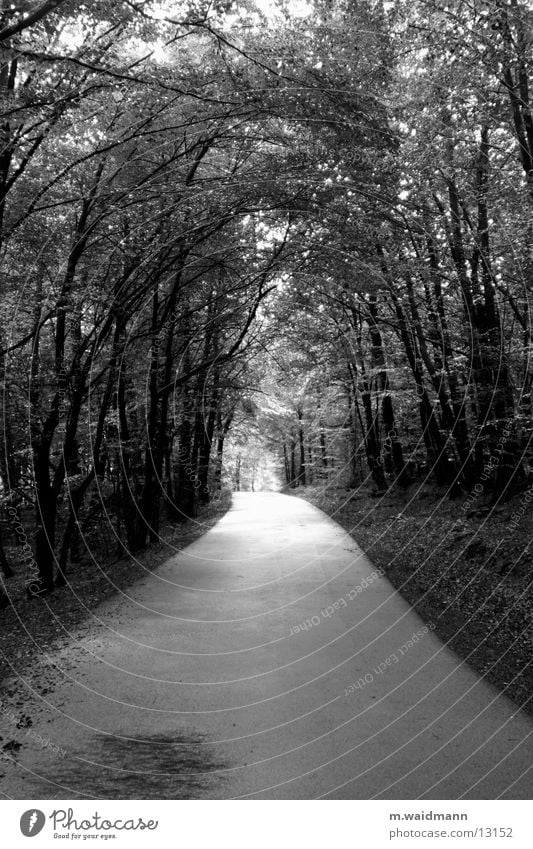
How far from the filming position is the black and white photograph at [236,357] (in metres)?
4.38

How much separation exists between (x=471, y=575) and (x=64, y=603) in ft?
24.3

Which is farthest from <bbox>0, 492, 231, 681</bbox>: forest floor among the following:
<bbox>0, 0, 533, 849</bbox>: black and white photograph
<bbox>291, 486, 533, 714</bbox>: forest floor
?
<bbox>291, 486, 533, 714</bbox>: forest floor

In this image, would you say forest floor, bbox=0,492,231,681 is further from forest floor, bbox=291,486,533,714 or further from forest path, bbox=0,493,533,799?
forest floor, bbox=291,486,533,714

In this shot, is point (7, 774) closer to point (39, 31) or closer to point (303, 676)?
point (303, 676)

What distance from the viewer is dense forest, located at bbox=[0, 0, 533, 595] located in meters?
6.98

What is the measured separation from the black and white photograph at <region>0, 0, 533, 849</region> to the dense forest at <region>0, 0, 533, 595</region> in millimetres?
72

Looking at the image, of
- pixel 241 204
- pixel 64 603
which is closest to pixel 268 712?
pixel 64 603

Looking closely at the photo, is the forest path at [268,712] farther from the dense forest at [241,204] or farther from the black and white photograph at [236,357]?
the dense forest at [241,204]

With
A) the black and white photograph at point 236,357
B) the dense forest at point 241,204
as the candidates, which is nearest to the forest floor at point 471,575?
the black and white photograph at point 236,357

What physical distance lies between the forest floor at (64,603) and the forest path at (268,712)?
478mm

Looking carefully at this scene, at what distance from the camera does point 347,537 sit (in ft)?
57.0

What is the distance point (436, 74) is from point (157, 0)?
447cm

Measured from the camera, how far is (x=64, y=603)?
10.6 m

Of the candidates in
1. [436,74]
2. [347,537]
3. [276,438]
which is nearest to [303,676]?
[436,74]
